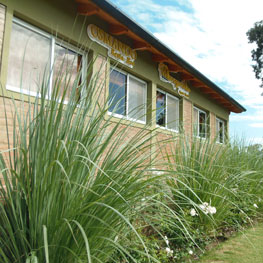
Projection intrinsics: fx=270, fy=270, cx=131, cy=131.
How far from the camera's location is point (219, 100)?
1299cm

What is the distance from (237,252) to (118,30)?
4.96 m

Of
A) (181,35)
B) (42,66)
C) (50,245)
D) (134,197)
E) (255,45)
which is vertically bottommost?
(50,245)

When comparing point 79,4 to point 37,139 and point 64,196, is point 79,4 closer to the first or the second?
point 37,139

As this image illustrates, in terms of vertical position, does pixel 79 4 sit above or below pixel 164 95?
above

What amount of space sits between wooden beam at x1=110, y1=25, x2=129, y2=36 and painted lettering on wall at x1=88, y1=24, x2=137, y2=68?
0.46 feet

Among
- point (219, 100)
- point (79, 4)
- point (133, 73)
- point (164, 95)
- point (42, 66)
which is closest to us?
point (42, 66)

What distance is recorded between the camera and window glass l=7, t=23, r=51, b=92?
4.34m

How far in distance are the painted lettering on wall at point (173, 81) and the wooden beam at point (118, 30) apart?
94.9 inches

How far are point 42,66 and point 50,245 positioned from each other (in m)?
3.78

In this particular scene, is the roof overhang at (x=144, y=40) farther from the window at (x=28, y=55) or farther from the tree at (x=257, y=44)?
the tree at (x=257, y=44)

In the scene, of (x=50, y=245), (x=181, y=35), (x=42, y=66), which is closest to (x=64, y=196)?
(x=50, y=245)

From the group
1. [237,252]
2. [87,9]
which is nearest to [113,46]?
[87,9]

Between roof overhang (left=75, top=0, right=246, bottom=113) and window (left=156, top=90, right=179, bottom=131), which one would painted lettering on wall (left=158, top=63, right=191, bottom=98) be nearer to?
roof overhang (left=75, top=0, right=246, bottom=113)

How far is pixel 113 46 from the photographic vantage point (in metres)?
6.36
